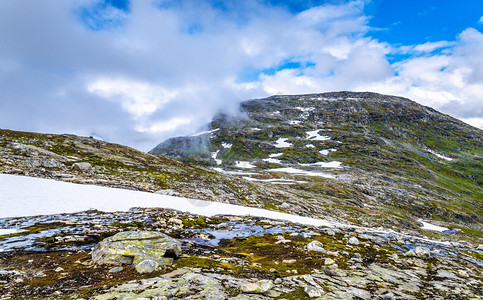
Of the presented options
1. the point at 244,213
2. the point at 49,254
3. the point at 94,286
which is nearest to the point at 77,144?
the point at 244,213

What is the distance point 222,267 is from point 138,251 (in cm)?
459

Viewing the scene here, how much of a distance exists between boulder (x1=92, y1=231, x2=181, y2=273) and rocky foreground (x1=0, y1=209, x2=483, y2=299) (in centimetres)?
25

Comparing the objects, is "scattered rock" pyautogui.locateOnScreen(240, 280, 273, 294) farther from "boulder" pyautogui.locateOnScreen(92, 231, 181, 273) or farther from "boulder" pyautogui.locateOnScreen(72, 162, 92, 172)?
"boulder" pyautogui.locateOnScreen(72, 162, 92, 172)

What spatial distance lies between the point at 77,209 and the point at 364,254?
28038 millimetres

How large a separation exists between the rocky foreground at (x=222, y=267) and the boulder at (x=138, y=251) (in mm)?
251

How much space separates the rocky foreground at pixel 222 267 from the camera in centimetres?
917

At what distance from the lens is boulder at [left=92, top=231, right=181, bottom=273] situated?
11508mm

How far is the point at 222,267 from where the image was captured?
12406 millimetres

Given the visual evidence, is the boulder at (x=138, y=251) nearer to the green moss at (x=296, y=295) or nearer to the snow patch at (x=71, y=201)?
the green moss at (x=296, y=295)

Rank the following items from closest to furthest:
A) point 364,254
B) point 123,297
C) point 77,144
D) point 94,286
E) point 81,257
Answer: point 123,297
point 94,286
point 81,257
point 364,254
point 77,144

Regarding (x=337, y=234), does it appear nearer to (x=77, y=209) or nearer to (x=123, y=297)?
(x=123, y=297)

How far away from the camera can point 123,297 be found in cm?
788

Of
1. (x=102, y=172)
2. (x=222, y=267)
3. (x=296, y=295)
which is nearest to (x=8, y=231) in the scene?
(x=222, y=267)

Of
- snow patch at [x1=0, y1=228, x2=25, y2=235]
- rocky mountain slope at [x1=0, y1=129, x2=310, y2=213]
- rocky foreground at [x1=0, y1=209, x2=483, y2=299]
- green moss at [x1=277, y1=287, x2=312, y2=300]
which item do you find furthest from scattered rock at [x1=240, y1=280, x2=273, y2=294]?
rocky mountain slope at [x1=0, y1=129, x2=310, y2=213]
